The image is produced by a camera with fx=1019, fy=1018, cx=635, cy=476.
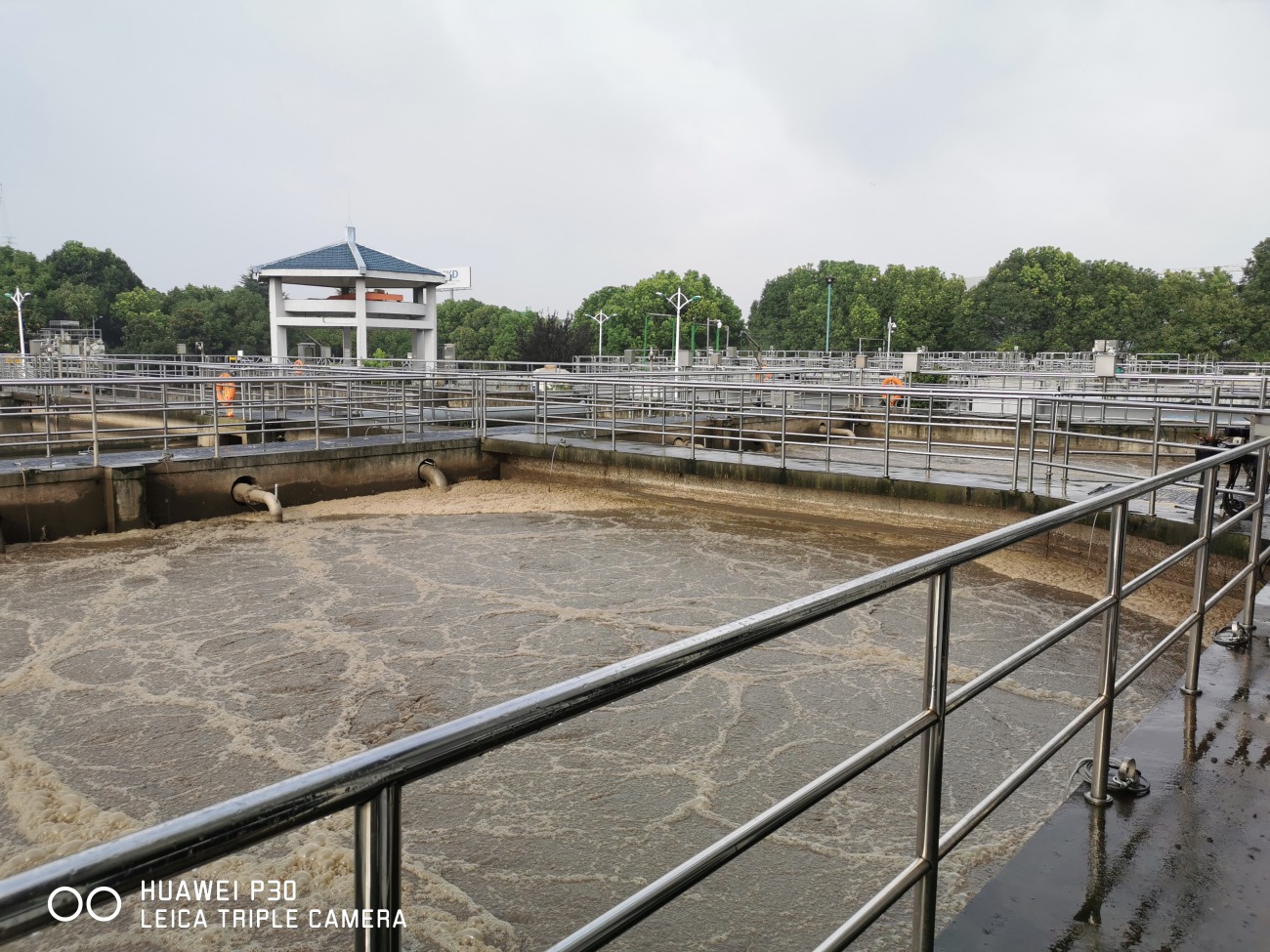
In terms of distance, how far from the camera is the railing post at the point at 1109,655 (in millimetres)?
3191

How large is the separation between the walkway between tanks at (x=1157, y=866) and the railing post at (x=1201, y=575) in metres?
0.40

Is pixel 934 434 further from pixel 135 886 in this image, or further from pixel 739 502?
pixel 135 886

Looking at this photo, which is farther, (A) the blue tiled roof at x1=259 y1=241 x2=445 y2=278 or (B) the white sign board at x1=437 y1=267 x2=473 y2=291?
(B) the white sign board at x1=437 y1=267 x2=473 y2=291

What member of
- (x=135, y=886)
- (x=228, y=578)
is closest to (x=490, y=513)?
(x=228, y=578)

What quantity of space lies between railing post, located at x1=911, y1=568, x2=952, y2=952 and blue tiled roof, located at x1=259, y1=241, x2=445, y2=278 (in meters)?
53.0

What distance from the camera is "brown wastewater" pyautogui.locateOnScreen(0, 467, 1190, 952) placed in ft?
16.4

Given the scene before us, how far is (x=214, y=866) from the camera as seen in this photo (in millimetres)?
5137

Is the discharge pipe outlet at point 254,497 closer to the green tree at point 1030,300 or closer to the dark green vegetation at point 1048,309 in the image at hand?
the dark green vegetation at point 1048,309

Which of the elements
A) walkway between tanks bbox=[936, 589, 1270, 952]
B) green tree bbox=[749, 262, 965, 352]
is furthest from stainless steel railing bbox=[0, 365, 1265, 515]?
green tree bbox=[749, 262, 965, 352]

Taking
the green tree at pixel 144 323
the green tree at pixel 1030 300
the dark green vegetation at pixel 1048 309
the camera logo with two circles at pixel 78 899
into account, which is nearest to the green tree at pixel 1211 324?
the dark green vegetation at pixel 1048 309

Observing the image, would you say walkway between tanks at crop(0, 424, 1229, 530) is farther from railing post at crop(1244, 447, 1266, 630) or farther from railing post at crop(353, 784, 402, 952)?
railing post at crop(353, 784, 402, 952)

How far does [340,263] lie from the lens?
5338cm

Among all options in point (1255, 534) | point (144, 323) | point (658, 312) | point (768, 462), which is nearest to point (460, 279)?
point (658, 312)

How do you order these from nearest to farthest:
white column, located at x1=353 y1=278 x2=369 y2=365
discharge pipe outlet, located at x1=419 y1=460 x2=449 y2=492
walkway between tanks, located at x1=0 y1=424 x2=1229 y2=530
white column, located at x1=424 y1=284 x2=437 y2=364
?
walkway between tanks, located at x1=0 y1=424 x2=1229 y2=530 < discharge pipe outlet, located at x1=419 y1=460 x2=449 y2=492 < white column, located at x1=353 y1=278 x2=369 y2=365 < white column, located at x1=424 y1=284 x2=437 y2=364
